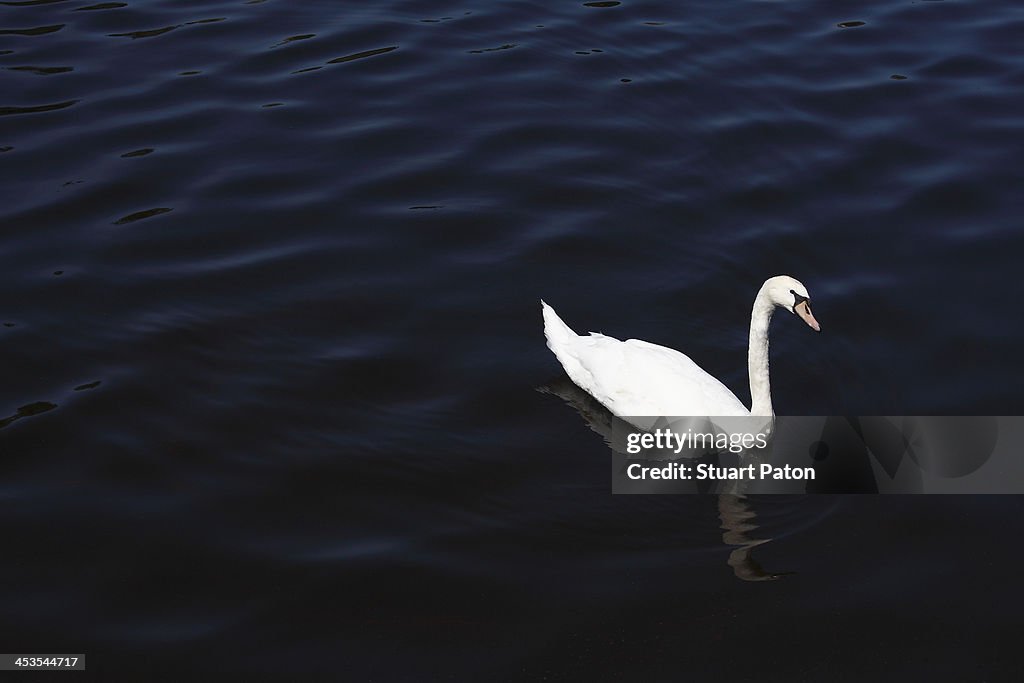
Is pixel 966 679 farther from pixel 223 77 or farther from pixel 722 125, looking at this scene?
pixel 223 77

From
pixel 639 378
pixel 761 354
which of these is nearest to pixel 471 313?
pixel 639 378

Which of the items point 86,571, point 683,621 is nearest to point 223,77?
point 86,571

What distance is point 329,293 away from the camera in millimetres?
11508

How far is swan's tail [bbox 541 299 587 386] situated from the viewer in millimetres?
10328

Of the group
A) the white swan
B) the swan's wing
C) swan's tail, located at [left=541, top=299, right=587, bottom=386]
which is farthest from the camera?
swan's tail, located at [left=541, top=299, right=587, bottom=386]

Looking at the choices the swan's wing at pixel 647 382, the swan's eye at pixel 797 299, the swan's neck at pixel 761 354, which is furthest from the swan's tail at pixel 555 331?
the swan's eye at pixel 797 299

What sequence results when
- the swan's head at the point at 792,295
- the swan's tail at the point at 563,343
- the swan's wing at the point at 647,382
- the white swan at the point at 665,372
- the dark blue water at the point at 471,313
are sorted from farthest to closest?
the swan's tail at the point at 563,343 → the swan's wing at the point at 647,382 → the white swan at the point at 665,372 → the swan's head at the point at 792,295 → the dark blue water at the point at 471,313

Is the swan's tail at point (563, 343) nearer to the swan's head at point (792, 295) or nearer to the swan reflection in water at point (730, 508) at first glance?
the swan reflection in water at point (730, 508)

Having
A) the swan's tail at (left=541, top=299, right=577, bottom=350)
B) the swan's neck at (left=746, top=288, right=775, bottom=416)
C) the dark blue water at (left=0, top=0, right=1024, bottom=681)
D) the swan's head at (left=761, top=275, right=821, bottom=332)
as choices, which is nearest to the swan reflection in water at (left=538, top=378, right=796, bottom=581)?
the dark blue water at (left=0, top=0, right=1024, bottom=681)

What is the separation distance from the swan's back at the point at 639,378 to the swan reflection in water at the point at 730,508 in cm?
10

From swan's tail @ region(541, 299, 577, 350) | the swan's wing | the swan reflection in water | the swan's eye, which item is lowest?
the swan reflection in water

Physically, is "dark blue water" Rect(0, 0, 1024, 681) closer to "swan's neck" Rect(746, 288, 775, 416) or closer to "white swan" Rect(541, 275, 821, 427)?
"white swan" Rect(541, 275, 821, 427)

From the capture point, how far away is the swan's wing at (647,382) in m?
9.59

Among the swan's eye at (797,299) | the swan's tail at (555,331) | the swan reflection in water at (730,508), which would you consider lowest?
the swan reflection in water at (730,508)
